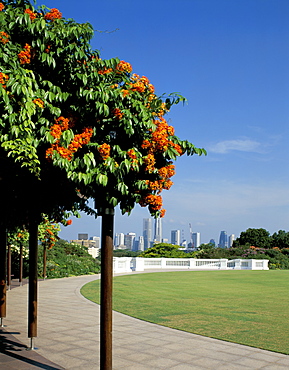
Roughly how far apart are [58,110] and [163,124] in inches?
53.1

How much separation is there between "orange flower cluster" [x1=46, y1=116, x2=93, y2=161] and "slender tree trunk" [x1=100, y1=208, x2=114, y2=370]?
34.9 inches

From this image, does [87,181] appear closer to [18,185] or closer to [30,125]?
[30,125]

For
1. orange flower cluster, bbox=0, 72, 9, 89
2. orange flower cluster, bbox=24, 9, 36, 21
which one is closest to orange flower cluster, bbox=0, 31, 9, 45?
orange flower cluster, bbox=24, 9, 36, 21

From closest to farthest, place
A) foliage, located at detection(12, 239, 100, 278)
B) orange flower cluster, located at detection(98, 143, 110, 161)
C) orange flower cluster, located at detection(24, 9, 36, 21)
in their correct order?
orange flower cluster, located at detection(98, 143, 110, 161)
orange flower cluster, located at detection(24, 9, 36, 21)
foliage, located at detection(12, 239, 100, 278)

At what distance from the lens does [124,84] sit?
5938 millimetres

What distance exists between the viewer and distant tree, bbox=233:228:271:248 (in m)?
61.3

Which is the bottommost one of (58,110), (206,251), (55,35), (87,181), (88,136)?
(206,251)

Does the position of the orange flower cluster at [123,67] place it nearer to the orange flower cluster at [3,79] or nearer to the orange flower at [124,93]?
the orange flower at [124,93]

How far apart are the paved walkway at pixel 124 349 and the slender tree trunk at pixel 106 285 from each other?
1.24 metres

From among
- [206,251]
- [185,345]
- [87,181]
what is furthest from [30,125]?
[206,251]

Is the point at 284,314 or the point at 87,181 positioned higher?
the point at 87,181

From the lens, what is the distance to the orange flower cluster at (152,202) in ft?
18.5

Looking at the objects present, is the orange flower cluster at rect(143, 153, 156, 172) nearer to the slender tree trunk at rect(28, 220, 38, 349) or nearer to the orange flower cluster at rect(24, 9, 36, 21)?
the orange flower cluster at rect(24, 9, 36, 21)

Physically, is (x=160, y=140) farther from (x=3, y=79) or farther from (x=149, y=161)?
(x=3, y=79)
